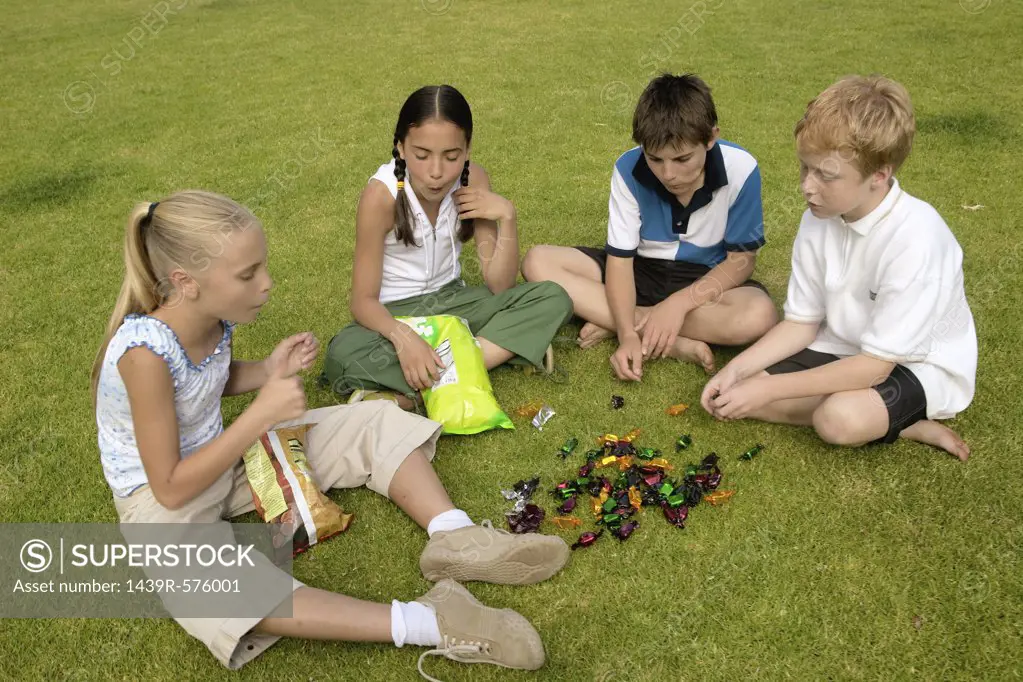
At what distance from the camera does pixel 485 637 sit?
2467mm

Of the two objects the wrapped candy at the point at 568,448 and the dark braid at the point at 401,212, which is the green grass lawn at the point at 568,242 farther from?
the dark braid at the point at 401,212

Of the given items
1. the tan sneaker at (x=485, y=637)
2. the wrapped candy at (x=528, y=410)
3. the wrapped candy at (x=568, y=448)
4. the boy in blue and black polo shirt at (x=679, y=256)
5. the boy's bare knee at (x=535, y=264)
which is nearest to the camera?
the tan sneaker at (x=485, y=637)

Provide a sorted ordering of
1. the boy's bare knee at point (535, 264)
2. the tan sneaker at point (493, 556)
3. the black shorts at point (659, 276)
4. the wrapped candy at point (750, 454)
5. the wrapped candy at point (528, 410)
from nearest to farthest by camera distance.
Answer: the tan sneaker at point (493, 556), the wrapped candy at point (750, 454), the wrapped candy at point (528, 410), the black shorts at point (659, 276), the boy's bare knee at point (535, 264)

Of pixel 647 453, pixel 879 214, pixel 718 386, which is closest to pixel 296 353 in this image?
pixel 647 453

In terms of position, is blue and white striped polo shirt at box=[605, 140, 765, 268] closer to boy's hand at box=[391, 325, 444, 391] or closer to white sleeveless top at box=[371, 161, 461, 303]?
white sleeveless top at box=[371, 161, 461, 303]

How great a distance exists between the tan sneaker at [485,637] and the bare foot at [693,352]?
1702 millimetres

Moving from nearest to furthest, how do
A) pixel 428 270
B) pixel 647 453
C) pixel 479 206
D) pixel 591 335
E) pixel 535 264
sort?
pixel 647 453 → pixel 479 206 → pixel 428 270 → pixel 591 335 → pixel 535 264

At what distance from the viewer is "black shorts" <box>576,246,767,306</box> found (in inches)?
159

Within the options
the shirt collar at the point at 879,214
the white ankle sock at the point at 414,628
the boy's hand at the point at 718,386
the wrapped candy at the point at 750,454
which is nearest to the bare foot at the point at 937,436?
the wrapped candy at the point at 750,454

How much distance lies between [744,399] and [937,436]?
2.42ft

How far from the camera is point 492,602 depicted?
2.71 metres

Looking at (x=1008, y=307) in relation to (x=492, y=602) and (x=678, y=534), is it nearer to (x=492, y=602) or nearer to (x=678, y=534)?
(x=678, y=534)

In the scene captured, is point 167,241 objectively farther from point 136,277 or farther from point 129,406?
point 129,406

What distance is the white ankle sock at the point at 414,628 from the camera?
249 cm
